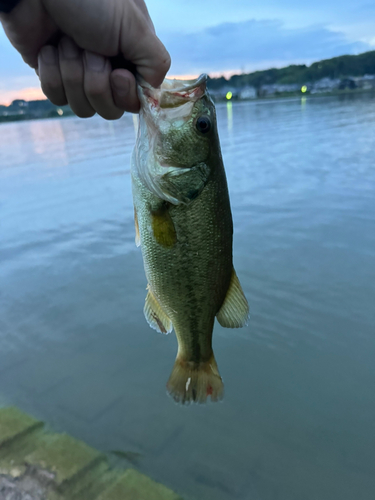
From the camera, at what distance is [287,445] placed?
2.75m

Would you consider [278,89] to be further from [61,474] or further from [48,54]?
[61,474]

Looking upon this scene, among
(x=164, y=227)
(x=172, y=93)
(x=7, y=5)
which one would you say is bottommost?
(x=164, y=227)

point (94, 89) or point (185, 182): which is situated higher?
point (94, 89)

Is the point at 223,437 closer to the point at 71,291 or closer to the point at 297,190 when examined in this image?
the point at 71,291

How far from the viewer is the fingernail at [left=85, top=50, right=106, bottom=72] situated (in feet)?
4.79

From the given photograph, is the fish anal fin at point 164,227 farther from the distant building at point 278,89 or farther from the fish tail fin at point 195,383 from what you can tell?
the distant building at point 278,89

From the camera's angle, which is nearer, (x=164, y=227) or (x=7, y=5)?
(x=7, y=5)

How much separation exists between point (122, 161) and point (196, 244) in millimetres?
12522

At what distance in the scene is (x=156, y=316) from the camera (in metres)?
2.12

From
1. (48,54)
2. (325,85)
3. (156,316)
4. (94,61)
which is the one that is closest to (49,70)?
(48,54)

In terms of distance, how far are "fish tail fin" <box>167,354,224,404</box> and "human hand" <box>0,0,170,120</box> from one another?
1448 millimetres

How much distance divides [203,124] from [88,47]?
0.58 metres

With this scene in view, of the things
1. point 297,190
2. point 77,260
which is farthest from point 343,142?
point 77,260

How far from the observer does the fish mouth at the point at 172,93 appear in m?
1.59
